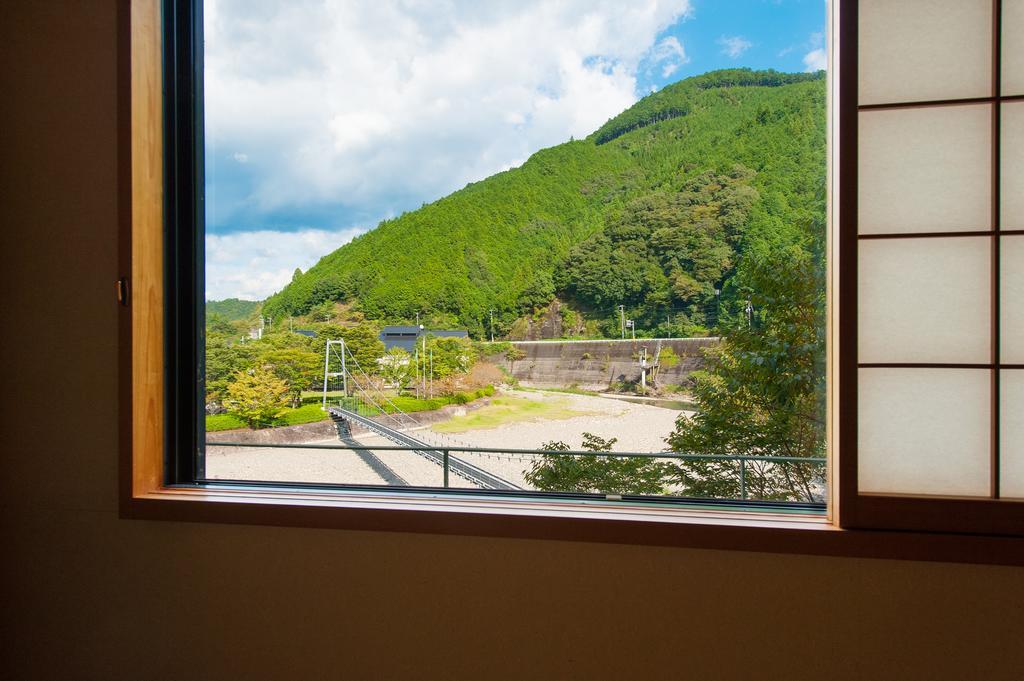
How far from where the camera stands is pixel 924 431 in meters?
1.01

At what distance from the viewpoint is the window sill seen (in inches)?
37.4

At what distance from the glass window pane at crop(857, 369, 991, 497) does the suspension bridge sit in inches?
37.1

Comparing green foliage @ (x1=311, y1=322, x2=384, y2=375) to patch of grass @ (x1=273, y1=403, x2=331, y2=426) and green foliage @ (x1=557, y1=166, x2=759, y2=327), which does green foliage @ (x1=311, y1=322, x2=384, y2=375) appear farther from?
green foliage @ (x1=557, y1=166, x2=759, y2=327)

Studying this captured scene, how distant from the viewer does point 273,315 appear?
1339mm

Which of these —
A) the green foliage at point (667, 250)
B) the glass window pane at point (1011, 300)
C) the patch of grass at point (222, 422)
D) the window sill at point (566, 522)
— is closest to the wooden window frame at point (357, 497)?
the window sill at point (566, 522)

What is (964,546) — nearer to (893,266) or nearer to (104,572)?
(893,266)

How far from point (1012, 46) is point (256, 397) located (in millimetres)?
1964

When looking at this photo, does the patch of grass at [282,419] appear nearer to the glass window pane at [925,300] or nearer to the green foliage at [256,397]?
the green foliage at [256,397]

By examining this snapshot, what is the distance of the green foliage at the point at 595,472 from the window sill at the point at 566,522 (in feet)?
0.24

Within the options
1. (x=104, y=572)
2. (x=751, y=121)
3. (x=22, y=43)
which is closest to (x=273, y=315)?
(x=104, y=572)

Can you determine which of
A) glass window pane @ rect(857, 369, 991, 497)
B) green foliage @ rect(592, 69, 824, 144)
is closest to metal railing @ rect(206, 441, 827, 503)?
glass window pane @ rect(857, 369, 991, 497)

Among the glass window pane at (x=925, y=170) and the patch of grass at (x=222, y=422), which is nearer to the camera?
the glass window pane at (x=925, y=170)

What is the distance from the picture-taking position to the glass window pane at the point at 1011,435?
0.98 metres

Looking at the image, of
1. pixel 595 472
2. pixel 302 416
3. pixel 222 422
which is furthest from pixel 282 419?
pixel 595 472
